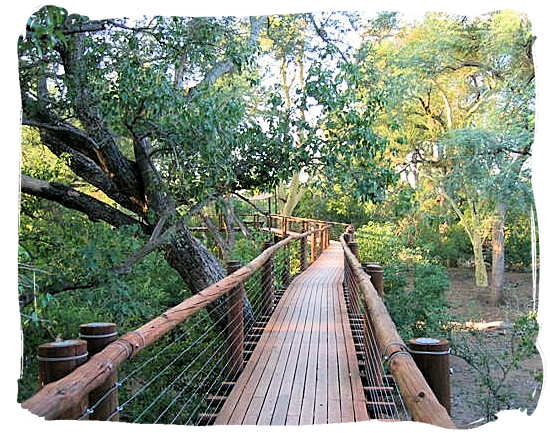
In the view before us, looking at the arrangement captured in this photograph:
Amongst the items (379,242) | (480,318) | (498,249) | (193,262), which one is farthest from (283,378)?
(480,318)

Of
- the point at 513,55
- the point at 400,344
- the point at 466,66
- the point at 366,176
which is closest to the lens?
→ the point at 400,344

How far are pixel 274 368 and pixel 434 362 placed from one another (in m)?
1.29

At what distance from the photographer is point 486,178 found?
4.89 meters

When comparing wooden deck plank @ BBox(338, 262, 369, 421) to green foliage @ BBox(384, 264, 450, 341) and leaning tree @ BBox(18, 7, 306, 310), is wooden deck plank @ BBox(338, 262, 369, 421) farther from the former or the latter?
green foliage @ BBox(384, 264, 450, 341)

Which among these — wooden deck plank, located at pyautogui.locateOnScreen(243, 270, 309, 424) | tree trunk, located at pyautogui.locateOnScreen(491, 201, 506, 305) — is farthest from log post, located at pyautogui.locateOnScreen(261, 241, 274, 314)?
tree trunk, located at pyautogui.locateOnScreen(491, 201, 506, 305)

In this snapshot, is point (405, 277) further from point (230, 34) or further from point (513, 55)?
point (230, 34)

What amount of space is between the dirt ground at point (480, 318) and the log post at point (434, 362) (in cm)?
115

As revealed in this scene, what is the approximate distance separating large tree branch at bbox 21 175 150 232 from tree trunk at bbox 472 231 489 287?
11.3ft

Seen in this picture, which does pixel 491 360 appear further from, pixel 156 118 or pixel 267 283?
pixel 156 118

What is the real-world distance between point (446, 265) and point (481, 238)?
948 millimetres

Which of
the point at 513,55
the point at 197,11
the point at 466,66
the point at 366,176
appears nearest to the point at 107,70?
the point at 197,11

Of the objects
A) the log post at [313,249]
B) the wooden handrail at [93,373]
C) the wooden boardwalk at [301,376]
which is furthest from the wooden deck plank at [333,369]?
the log post at [313,249]

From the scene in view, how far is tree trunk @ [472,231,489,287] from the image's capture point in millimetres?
5723

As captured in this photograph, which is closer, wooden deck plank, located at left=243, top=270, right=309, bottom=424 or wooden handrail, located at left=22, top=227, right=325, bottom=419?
wooden handrail, located at left=22, top=227, right=325, bottom=419
